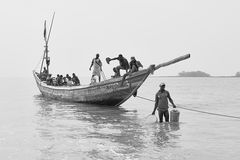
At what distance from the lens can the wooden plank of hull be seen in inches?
749

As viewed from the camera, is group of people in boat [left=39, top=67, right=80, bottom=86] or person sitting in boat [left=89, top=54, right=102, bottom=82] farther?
group of people in boat [left=39, top=67, right=80, bottom=86]

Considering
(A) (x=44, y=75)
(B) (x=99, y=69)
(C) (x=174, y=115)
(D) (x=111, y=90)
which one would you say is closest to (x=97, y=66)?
(B) (x=99, y=69)

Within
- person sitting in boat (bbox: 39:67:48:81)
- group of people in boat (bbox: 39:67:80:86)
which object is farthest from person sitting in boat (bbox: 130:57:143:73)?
person sitting in boat (bbox: 39:67:48:81)

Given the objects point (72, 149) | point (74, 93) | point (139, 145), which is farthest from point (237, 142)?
point (74, 93)

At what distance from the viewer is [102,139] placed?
11.6m

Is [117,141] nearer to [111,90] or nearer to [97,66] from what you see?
[111,90]

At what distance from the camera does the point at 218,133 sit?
13.7 meters

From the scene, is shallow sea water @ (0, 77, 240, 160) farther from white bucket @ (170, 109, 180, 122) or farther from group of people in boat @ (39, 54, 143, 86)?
group of people in boat @ (39, 54, 143, 86)

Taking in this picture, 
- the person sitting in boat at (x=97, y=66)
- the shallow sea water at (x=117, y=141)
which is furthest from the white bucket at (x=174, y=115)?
the person sitting in boat at (x=97, y=66)

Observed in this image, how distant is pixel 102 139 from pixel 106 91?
9.33 meters

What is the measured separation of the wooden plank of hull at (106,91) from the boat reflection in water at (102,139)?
2733 millimetres

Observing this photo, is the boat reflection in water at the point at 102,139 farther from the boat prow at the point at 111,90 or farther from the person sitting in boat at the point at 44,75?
the person sitting in boat at the point at 44,75

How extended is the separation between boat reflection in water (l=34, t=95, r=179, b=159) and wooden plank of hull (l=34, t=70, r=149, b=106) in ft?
8.97

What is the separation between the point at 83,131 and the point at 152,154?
4.54 m
